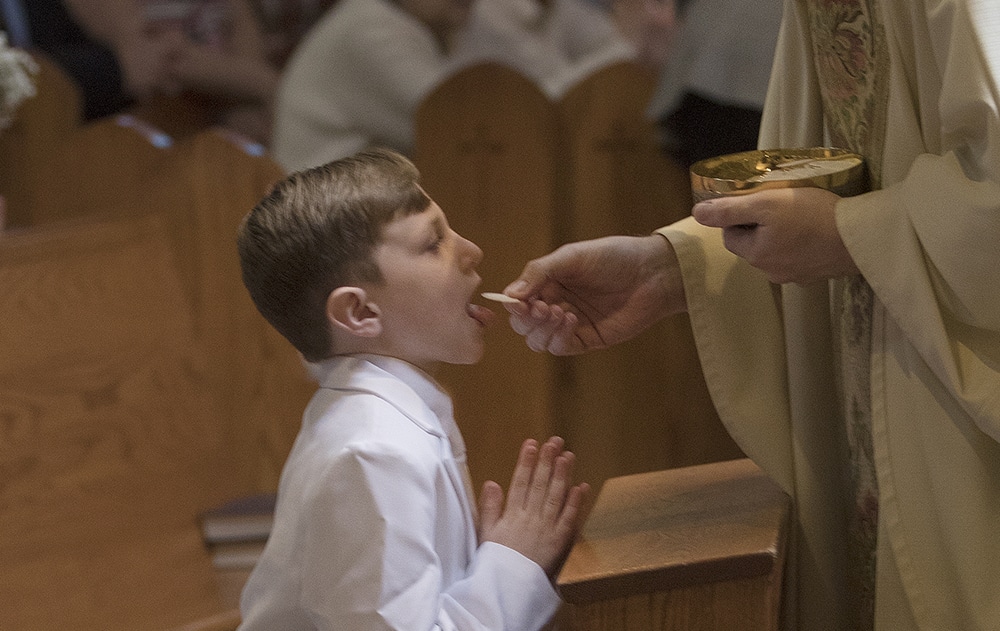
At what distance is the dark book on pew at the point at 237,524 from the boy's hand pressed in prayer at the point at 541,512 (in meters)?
1.07

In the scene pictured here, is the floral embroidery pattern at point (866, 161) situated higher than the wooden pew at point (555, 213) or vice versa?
the floral embroidery pattern at point (866, 161)

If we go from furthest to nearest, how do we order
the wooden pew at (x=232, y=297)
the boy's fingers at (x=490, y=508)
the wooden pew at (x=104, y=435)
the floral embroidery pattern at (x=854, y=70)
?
the wooden pew at (x=232, y=297) < the wooden pew at (x=104, y=435) < the boy's fingers at (x=490, y=508) < the floral embroidery pattern at (x=854, y=70)

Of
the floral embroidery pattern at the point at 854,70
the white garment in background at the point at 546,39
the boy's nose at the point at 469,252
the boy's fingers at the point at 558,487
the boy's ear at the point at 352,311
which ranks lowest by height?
the boy's fingers at the point at 558,487

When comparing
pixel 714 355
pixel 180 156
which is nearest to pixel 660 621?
pixel 714 355

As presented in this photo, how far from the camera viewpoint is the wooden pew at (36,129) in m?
3.84

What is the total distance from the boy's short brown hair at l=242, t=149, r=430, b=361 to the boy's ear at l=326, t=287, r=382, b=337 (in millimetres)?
29

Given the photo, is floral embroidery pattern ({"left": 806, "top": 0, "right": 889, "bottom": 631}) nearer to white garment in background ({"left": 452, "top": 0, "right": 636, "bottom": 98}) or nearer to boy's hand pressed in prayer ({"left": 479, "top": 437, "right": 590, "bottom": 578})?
boy's hand pressed in prayer ({"left": 479, "top": 437, "right": 590, "bottom": 578})

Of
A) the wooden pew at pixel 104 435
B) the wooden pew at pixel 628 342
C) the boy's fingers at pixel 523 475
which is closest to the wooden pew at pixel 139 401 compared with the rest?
the wooden pew at pixel 104 435

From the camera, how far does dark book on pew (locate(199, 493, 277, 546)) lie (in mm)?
2604

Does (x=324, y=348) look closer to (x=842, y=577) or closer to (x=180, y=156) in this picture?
(x=842, y=577)

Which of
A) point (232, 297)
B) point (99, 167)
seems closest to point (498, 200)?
point (232, 297)

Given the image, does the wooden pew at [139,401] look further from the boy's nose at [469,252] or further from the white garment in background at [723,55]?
the white garment in background at [723,55]

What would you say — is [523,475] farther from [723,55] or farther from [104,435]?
[723,55]

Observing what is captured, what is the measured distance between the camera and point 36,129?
3895 mm
